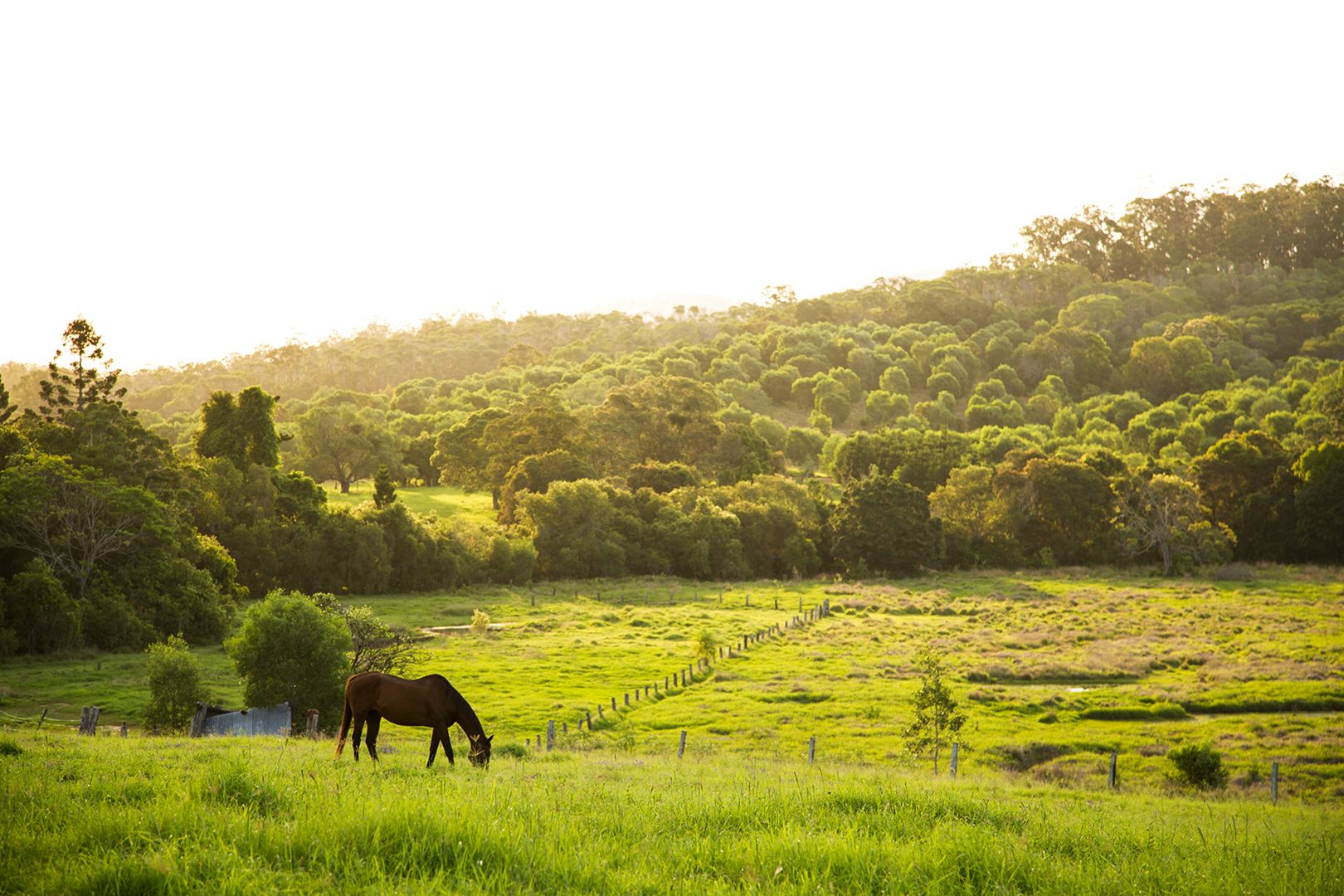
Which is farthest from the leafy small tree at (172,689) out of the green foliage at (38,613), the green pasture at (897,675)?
the green foliage at (38,613)

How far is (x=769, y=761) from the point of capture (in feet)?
69.2

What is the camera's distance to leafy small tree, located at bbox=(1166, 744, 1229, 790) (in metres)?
24.9

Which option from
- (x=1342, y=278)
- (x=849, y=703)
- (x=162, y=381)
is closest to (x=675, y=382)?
(x=849, y=703)

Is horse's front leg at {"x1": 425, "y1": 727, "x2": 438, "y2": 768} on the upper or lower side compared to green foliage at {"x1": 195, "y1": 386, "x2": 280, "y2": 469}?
lower

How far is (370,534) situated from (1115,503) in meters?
68.9

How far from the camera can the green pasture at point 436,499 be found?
91188 millimetres

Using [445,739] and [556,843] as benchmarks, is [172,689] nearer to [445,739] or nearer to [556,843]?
[445,739]

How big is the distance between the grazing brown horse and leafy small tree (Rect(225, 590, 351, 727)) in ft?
53.5

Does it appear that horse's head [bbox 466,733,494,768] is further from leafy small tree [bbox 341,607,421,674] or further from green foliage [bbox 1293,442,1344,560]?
green foliage [bbox 1293,442,1344,560]

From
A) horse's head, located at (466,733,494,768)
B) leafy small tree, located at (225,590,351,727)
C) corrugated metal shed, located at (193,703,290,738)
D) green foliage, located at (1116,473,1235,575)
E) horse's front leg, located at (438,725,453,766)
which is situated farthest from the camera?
green foliage, located at (1116,473,1235,575)

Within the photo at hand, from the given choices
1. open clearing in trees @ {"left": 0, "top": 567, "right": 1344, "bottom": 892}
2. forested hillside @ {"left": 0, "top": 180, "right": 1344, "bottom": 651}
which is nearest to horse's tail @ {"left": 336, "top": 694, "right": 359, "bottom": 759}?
open clearing in trees @ {"left": 0, "top": 567, "right": 1344, "bottom": 892}

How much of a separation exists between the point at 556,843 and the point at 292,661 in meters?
24.0

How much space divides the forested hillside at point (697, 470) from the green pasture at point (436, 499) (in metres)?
2.12

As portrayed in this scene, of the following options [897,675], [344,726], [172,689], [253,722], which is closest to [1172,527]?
[897,675]
